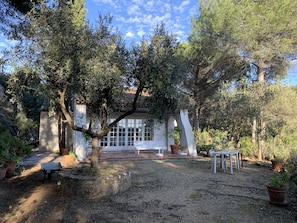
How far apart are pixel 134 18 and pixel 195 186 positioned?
8.76 meters

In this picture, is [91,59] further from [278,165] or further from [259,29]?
[259,29]

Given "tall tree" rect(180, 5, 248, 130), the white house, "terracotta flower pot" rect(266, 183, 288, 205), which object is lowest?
"terracotta flower pot" rect(266, 183, 288, 205)

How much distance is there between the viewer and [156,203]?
5.75 m

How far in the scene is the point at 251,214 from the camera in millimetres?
5027

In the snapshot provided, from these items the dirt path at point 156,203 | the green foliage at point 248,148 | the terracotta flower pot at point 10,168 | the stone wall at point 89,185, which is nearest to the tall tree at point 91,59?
the stone wall at point 89,185

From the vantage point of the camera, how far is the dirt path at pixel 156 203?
4.81m

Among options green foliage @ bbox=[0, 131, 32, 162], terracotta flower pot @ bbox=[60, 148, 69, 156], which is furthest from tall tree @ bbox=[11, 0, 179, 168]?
terracotta flower pot @ bbox=[60, 148, 69, 156]

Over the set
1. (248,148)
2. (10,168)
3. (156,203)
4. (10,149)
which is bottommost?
(156,203)

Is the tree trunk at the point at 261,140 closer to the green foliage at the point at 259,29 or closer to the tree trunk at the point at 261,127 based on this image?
the tree trunk at the point at 261,127

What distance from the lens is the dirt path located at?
15.8 ft

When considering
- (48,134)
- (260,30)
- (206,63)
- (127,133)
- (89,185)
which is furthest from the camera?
(206,63)

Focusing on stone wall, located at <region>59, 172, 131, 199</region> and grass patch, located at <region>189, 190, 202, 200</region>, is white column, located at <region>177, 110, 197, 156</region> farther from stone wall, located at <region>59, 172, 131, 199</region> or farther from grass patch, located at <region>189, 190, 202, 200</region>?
stone wall, located at <region>59, 172, 131, 199</region>

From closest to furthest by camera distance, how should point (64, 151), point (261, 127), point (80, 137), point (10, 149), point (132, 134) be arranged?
1. point (10, 149)
2. point (80, 137)
3. point (261, 127)
4. point (64, 151)
5. point (132, 134)

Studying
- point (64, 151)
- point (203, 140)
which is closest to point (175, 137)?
point (203, 140)
